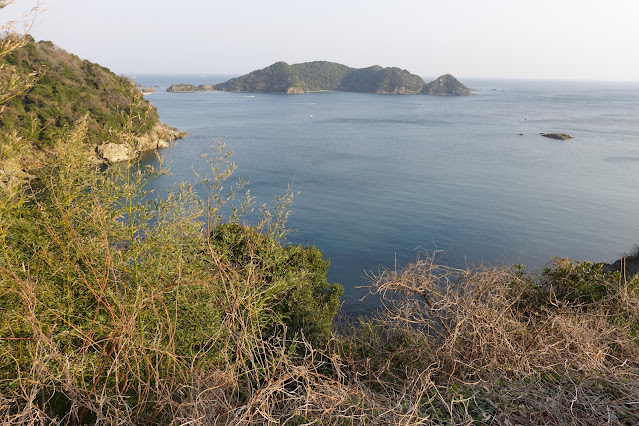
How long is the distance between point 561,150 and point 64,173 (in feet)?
212

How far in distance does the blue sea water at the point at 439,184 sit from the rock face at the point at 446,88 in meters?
85.0

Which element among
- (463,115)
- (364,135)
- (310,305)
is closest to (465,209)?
(310,305)

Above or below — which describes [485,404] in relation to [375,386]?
above

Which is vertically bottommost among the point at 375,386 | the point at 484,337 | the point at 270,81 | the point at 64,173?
the point at 375,386

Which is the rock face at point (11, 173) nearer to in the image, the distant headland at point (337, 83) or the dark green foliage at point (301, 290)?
the dark green foliage at point (301, 290)

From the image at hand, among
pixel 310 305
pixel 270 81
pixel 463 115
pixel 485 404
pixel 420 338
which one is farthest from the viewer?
pixel 270 81

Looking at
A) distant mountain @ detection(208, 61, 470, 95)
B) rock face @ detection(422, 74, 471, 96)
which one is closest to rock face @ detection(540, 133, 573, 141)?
rock face @ detection(422, 74, 471, 96)

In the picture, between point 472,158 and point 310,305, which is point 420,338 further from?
point 472,158

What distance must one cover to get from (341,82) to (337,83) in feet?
8.15

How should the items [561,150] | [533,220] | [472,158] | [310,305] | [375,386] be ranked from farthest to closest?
1. [561,150]
2. [472,158]
3. [533,220]
4. [310,305]
5. [375,386]

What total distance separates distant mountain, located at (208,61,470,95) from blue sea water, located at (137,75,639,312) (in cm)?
8817

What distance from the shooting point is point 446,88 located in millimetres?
165000

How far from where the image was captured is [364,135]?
69.4 metres

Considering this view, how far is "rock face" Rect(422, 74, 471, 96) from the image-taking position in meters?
164
